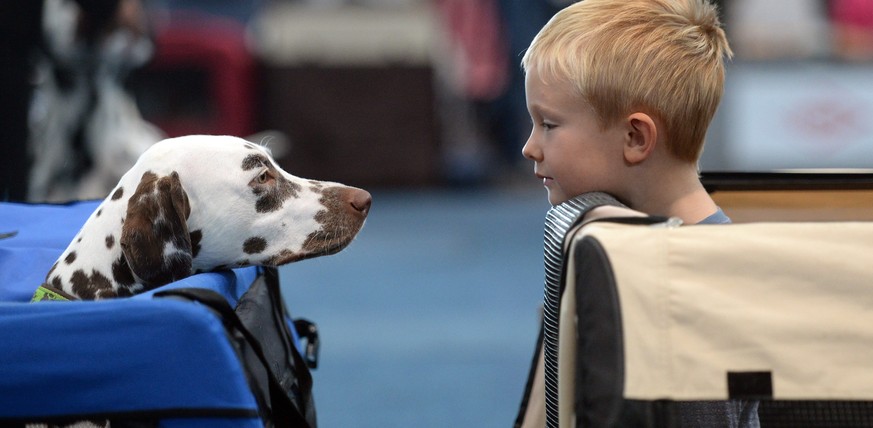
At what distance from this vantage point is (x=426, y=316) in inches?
213

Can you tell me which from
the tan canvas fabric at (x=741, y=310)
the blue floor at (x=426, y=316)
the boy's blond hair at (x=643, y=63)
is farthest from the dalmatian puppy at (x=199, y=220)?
the blue floor at (x=426, y=316)

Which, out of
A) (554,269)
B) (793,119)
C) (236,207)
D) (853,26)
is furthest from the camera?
(853,26)

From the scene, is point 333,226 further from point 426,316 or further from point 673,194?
point 426,316

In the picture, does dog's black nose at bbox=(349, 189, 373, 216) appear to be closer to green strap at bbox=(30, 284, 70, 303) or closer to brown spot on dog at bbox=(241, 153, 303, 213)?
brown spot on dog at bbox=(241, 153, 303, 213)

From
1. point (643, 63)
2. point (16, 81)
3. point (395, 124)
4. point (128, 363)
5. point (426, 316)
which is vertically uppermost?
point (643, 63)

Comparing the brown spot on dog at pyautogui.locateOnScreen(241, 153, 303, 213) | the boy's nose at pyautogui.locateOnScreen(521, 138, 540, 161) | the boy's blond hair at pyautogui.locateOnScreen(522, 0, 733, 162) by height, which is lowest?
the brown spot on dog at pyautogui.locateOnScreen(241, 153, 303, 213)

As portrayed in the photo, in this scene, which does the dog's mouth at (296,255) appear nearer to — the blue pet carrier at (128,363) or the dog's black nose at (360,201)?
the dog's black nose at (360,201)

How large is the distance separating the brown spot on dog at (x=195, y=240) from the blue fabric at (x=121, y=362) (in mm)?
603

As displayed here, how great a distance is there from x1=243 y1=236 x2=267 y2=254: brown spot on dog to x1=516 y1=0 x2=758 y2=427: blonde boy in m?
0.59

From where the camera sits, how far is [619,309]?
5.30 feet

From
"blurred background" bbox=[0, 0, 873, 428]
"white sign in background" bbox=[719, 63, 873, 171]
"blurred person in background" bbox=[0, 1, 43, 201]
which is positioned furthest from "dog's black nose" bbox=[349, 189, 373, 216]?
"white sign in background" bbox=[719, 63, 873, 171]

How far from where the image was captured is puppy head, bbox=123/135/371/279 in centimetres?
216

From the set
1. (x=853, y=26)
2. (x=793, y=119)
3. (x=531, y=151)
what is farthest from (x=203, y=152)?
(x=853, y=26)

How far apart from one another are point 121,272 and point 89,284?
0.06 meters
